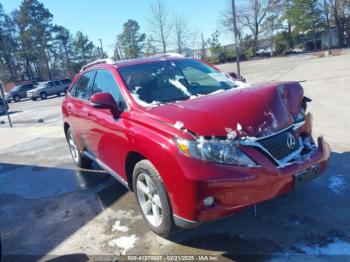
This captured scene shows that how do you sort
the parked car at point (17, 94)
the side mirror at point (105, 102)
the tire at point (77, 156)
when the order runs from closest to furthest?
the side mirror at point (105, 102)
the tire at point (77, 156)
the parked car at point (17, 94)

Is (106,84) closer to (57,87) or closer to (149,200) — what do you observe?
(149,200)

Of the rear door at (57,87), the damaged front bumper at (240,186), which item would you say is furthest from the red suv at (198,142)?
the rear door at (57,87)

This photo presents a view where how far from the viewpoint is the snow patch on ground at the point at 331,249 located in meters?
2.91

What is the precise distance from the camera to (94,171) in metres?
6.03

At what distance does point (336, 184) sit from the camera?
4.19m

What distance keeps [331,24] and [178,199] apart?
179 feet

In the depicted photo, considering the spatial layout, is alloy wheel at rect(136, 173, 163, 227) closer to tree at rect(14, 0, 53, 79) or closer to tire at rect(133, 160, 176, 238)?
tire at rect(133, 160, 176, 238)

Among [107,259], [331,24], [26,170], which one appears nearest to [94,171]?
[26,170]

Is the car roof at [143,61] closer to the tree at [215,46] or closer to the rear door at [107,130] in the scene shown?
the rear door at [107,130]

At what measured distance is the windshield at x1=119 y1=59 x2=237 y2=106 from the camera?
3.86m

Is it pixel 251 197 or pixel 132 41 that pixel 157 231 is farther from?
pixel 132 41

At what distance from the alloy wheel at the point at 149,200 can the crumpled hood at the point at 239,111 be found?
69 cm

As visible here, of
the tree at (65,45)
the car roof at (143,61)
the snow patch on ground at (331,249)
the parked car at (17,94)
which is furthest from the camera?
the tree at (65,45)

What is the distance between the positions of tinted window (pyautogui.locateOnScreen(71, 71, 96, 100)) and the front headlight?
2692 millimetres
